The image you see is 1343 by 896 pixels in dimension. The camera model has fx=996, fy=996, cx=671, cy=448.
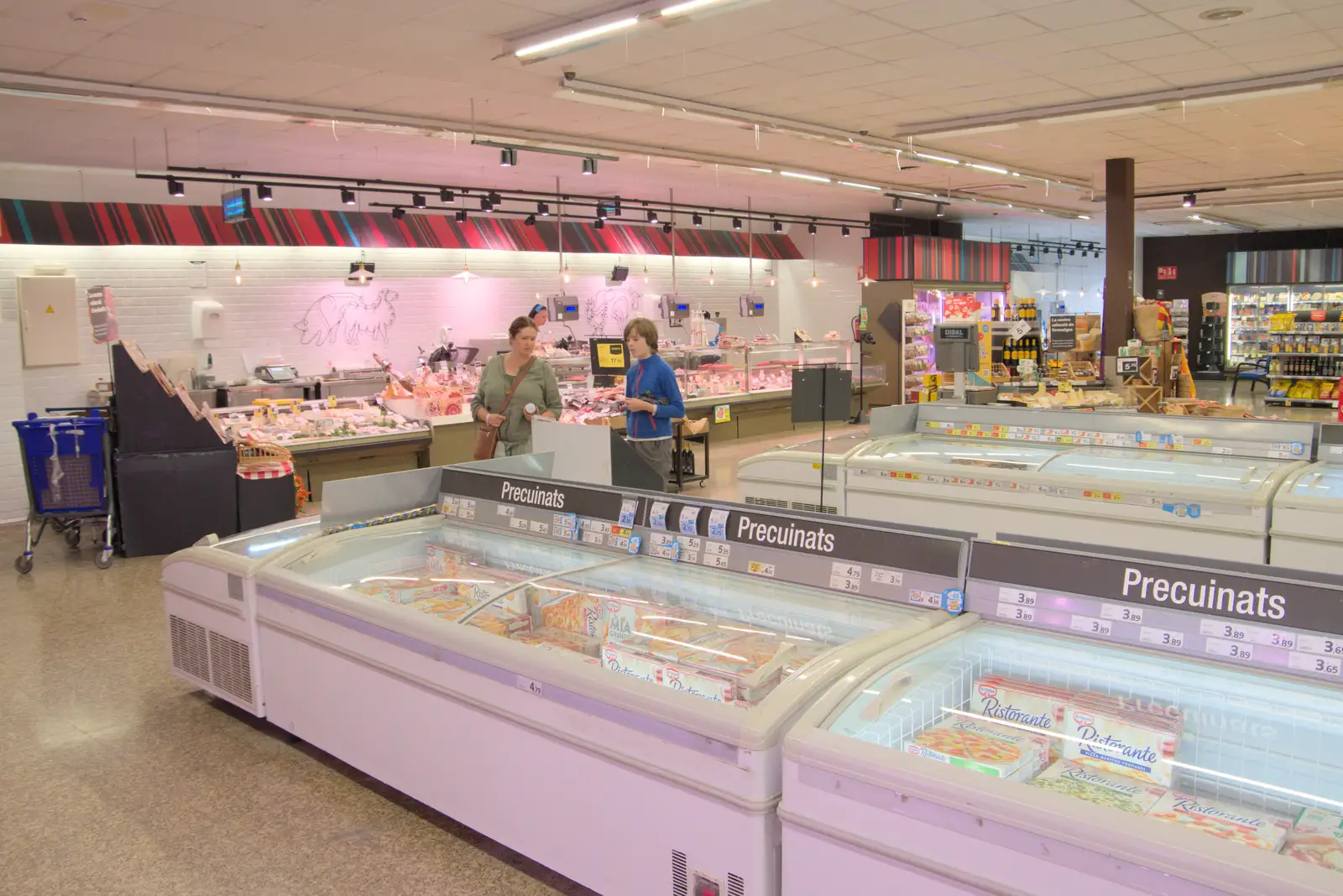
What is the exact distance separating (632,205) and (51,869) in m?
13.2

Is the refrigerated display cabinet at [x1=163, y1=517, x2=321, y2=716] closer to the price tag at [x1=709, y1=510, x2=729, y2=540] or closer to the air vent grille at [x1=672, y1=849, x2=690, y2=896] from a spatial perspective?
the price tag at [x1=709, y1=510, x2=729, y2=540]

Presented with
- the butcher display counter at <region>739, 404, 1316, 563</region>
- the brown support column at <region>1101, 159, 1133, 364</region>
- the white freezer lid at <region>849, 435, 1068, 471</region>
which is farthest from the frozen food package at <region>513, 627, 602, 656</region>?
the brown support column at <region>1101, 159, 1133, 364</region>

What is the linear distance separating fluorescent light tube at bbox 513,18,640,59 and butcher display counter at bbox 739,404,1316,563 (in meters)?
2.72

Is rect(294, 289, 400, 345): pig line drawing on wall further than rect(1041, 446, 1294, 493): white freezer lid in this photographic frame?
Yes

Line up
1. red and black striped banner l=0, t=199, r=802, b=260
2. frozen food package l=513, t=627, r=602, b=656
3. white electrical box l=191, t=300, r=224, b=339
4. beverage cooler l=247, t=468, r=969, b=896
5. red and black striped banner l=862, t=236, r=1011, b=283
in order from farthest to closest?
red and black striped banner l=862, t=236, r=1011, b=283 < white electrical box l=191, t=300, r=224, b=339 < red and black striped banner l=0, t=199, r=802, b=260 < frozen food package l=513, t=627, r=602, b=656 < beverage cooler l=247, t=468, r=969, b=896

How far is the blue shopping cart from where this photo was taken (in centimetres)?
696

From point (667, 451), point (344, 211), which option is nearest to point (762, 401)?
point (344, 211)

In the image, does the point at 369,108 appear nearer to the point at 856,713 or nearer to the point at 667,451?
the point at 667,451

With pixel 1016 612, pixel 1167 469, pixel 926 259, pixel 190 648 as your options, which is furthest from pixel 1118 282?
pixel 190 648

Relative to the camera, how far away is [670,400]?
20.9 ft

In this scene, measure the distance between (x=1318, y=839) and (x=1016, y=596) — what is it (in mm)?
876

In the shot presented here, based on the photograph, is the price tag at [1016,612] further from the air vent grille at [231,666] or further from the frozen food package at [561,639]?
the air vent grille at [231,666]

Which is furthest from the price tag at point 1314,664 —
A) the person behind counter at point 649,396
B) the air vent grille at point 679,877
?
the person behind counter at point 649,396

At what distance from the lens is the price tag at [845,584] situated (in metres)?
2.88
